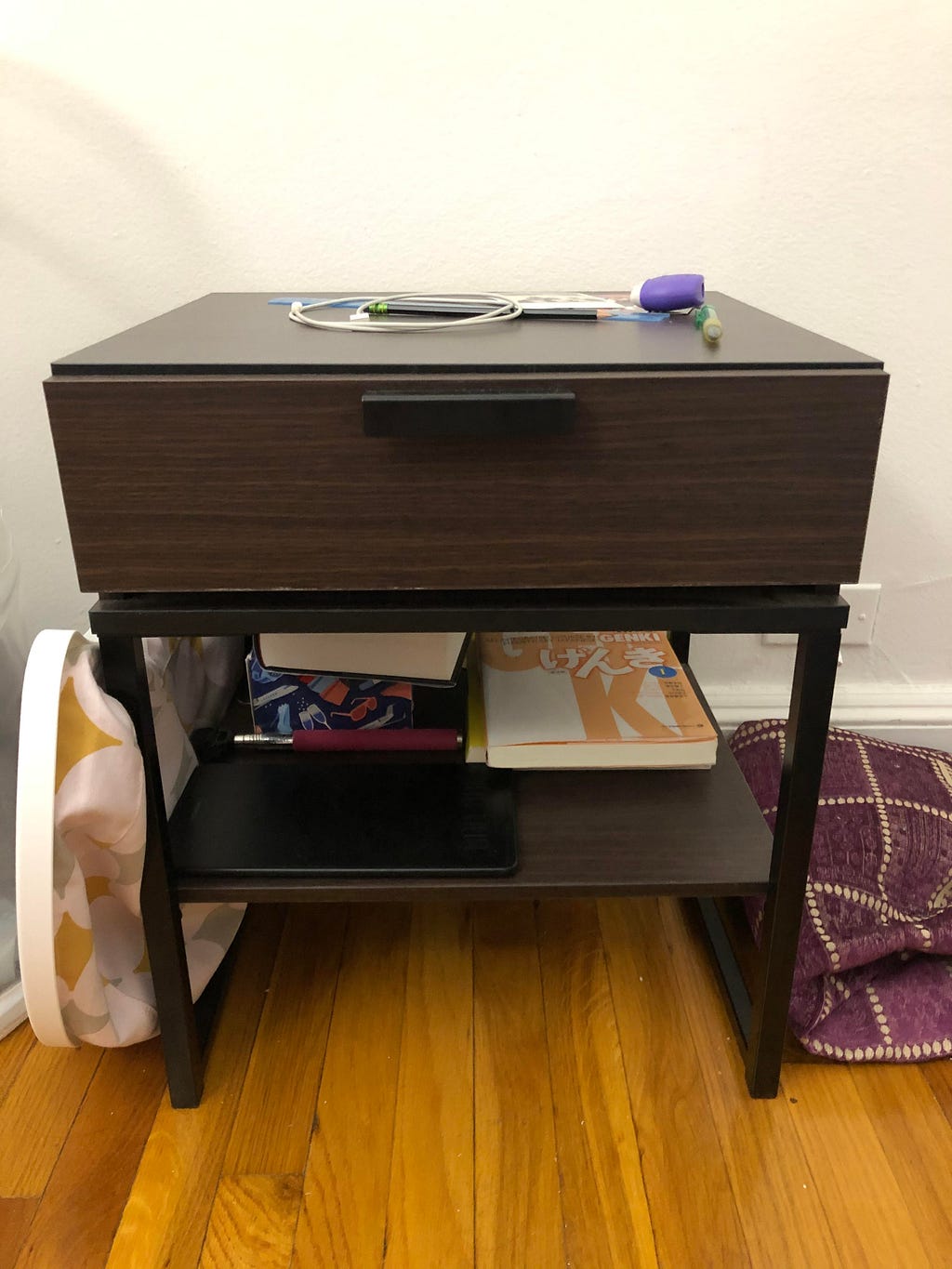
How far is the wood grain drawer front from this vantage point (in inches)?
21.5

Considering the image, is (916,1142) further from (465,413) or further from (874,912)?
(465,413)

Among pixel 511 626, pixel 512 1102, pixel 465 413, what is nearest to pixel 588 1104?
pixel 512 1102

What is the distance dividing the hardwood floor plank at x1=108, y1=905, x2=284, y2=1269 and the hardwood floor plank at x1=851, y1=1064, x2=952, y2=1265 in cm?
51

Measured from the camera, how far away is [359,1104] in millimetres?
783

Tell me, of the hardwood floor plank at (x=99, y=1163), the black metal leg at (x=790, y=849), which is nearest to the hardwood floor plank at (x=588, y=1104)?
the black metal leg at (x=790, y=849)

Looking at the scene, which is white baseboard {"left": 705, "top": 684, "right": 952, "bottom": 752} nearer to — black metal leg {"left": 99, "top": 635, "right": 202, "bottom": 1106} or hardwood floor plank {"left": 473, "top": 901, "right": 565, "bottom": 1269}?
hardwood floor plank {"left": 473, "top": 901, "right": 565, "bottom": 1269}

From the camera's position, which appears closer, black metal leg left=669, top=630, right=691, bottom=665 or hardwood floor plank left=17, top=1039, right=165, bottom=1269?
hardwood floor plank left=17, top=1039, right=165, bottom=1269

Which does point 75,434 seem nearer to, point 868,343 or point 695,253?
point 695,253

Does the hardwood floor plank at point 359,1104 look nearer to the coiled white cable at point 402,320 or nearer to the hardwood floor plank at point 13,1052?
the hardwood floor plank at point 13,1052

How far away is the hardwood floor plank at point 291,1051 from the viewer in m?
0.74

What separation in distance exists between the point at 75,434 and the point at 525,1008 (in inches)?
24.3

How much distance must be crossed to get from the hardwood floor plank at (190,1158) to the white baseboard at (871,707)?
60cm

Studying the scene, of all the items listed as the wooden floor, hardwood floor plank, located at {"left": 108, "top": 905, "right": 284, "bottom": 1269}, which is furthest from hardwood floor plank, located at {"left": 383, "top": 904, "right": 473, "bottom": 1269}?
hardwood floor plank, located at {"left": 108, "top": 905, "right": 284, "bottom": 1269}

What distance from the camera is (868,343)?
990 millimetres
